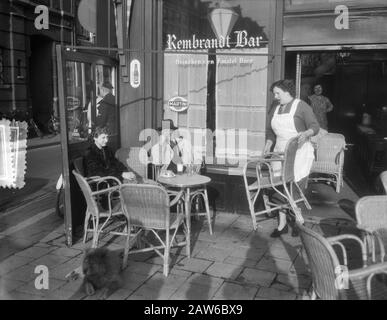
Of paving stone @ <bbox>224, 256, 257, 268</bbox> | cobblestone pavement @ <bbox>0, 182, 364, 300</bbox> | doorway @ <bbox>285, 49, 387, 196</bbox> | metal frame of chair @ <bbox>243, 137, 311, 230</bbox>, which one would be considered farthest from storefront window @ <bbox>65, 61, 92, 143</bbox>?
doorway @ <bbox>285, 49, 387, 196</bbox>

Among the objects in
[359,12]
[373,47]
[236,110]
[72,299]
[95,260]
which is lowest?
[72,299]

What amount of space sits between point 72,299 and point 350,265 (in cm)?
259

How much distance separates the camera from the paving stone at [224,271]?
13.7 feet

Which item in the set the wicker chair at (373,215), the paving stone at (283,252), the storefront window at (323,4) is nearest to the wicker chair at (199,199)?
Answer: the paving stone at (283,252)

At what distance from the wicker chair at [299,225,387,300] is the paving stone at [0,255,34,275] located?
2.93 meters

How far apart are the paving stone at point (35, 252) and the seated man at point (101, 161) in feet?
3.08

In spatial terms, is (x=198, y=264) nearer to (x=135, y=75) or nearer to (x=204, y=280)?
(x=204, y=280)

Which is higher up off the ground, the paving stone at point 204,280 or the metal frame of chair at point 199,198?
the metal frame of chair at point 199,198

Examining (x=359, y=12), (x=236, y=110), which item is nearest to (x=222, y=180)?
(x=236, y=110)

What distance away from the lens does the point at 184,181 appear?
5.06m

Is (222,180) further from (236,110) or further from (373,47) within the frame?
(373,47)

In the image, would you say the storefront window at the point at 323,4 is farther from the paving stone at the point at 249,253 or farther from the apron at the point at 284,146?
the paving stone at the point at 249,253
